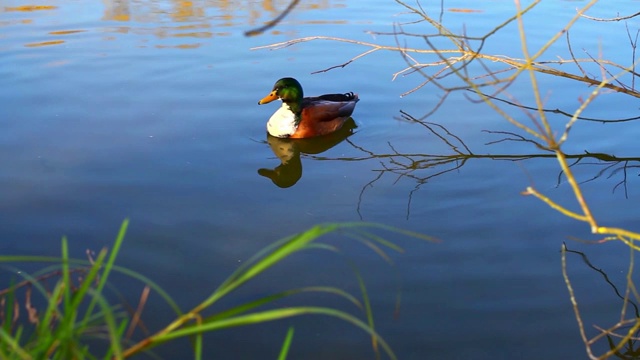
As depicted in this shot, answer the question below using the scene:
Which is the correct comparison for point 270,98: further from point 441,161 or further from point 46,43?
point 46,43

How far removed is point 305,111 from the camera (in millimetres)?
6836

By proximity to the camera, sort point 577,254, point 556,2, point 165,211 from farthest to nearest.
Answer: point 556,2, point 165,211, point 577,254

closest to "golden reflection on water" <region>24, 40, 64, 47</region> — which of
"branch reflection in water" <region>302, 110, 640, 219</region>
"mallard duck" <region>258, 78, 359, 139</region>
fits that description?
"mallard duck" <region>258, 78, 359, 139</region>

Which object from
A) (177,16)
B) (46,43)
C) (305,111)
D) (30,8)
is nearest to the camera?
(305,111)

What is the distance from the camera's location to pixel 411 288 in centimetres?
409

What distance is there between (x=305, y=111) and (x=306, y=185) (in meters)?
1.43

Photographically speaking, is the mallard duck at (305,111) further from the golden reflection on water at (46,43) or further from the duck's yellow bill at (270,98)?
the golden reflection on water at (46,43)

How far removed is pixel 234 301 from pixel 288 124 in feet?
9.61

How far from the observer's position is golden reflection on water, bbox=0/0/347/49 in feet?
30.2

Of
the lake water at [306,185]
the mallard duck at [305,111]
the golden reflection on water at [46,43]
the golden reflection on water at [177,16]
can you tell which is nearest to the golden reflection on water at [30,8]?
the golden reflection on water at [177,16]

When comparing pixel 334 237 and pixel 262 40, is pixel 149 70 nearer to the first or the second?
pixel 262 40

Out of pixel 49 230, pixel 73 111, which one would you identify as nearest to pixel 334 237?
pixel 49 230

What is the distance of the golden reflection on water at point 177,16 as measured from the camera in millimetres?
9219

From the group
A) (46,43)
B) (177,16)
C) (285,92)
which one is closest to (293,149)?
(285,92)
